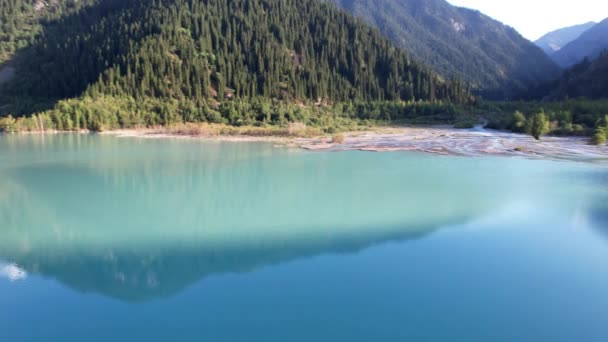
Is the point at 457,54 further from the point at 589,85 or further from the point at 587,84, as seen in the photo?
the point at 589,85

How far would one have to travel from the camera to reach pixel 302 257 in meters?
13.2

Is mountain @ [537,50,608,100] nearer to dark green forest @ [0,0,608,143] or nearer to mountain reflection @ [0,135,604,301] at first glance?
dark green forest @ [0,0,608,143]

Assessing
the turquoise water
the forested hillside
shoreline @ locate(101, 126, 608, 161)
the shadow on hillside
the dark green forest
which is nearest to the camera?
the turquoise water

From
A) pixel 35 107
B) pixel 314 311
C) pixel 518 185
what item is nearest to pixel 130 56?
pixel 35 107

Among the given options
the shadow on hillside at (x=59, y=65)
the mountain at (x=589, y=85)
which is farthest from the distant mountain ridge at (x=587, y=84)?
the shadow on hillside at (x=59, y=65)

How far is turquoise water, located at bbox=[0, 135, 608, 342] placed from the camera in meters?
9.62

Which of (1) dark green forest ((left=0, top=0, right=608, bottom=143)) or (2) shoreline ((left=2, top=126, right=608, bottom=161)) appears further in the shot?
(1) dark green forest ((left=0, top=0, right=608, bottom=143))

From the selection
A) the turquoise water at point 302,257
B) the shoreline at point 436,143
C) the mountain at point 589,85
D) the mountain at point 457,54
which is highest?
the mountain at point 457,54

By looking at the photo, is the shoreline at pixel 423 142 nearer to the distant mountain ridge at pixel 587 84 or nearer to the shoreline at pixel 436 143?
the shoreline at pixel 436 143

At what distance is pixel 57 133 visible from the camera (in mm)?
51094

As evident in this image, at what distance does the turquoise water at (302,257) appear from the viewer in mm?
9625

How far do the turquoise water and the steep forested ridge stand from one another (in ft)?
148

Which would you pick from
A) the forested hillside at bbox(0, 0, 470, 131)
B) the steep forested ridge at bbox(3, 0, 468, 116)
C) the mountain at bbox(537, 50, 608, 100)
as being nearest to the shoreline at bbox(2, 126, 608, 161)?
Answer: the forested hillside at bbox(0, 0, 470, 131)

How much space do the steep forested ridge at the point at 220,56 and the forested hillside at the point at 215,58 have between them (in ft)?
0.64
